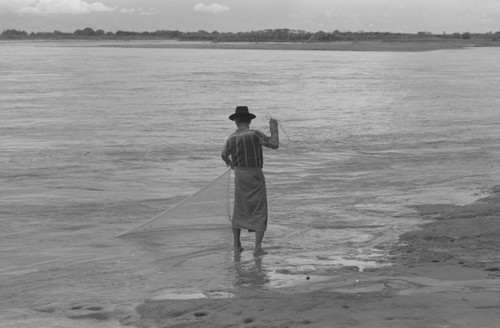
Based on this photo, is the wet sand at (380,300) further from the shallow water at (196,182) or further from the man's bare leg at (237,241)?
the man's bare leg at (237,241)

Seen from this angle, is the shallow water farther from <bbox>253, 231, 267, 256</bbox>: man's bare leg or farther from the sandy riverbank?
the sandy riverbank

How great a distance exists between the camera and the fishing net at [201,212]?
35.3ft

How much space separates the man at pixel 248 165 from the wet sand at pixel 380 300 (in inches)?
40.2

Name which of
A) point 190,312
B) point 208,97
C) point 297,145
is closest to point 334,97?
point 208,97

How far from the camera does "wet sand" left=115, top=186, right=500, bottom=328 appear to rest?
21.5 ft

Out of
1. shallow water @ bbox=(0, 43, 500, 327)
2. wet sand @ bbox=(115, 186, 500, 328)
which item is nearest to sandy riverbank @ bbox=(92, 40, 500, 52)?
shallow water @ bbox=(0, 43, 500, 327)

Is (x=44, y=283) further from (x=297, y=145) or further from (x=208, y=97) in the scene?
(x=208, y=97)

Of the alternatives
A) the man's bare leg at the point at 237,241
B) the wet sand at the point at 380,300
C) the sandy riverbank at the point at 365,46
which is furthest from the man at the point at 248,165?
the sandy riverbank at the point at 365,46

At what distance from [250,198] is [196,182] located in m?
6.36

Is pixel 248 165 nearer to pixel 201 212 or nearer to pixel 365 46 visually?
pixel 201 212

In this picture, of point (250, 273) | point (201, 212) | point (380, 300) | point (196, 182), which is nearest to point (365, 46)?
point (196, 182)

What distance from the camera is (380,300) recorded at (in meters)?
7.08

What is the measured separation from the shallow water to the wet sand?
510mm

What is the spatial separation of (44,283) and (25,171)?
8264 millimetres
